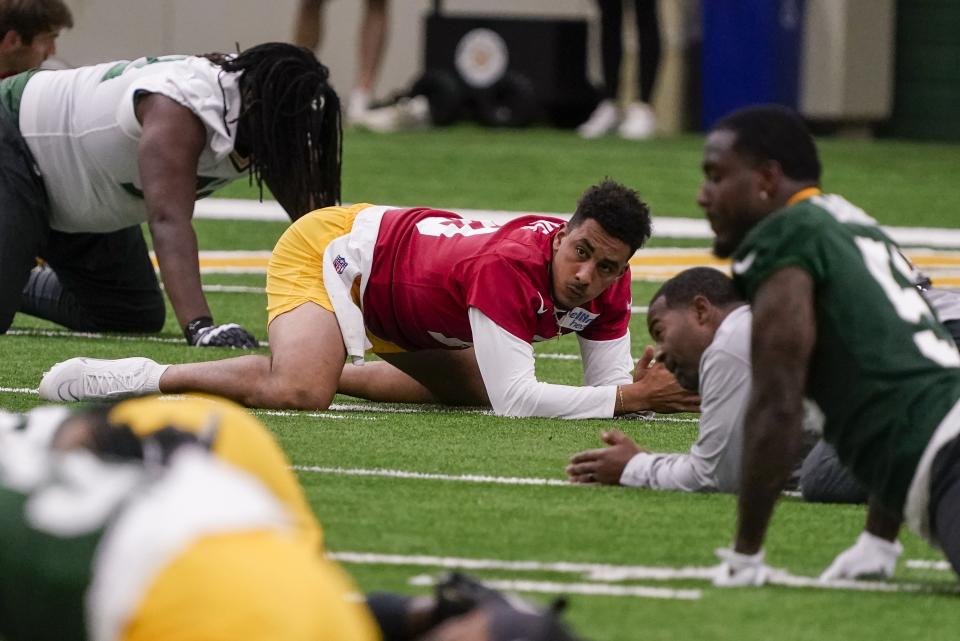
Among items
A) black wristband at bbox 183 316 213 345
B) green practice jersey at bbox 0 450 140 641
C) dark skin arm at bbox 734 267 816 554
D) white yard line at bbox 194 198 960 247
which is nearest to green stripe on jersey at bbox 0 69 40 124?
black wristband at bbox 183 316 213 345

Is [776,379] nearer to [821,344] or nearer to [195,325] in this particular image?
[821,344]

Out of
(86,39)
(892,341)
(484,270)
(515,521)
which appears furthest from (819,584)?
(86,39)

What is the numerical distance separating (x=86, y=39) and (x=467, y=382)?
1330cm

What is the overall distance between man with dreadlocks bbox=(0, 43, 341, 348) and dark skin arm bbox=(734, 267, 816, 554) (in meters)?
3.83

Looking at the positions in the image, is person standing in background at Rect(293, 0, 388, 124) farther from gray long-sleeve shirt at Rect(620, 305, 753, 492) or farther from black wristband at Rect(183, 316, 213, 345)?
gray long-sleeve shirt at Rect(620, 305, 753, 492)

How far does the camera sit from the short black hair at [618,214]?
19.7ft

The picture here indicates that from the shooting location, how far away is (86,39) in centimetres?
1908

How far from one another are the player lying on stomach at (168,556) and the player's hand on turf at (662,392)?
300 cm

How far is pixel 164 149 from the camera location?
7395mm

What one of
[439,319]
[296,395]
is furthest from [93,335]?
[439,319]

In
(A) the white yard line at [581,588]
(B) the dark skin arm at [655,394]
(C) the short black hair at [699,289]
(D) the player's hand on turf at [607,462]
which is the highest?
(C) the short black hair at [699,289]

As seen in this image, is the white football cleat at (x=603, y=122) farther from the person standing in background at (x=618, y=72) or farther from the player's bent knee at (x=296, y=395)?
the player's bent knee at (x=296, y=395)

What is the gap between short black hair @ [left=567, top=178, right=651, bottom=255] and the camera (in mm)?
6020

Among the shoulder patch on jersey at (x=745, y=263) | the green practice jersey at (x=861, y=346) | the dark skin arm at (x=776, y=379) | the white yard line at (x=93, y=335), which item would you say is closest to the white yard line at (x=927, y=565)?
the green practice jersey at (x=861, y=346)
